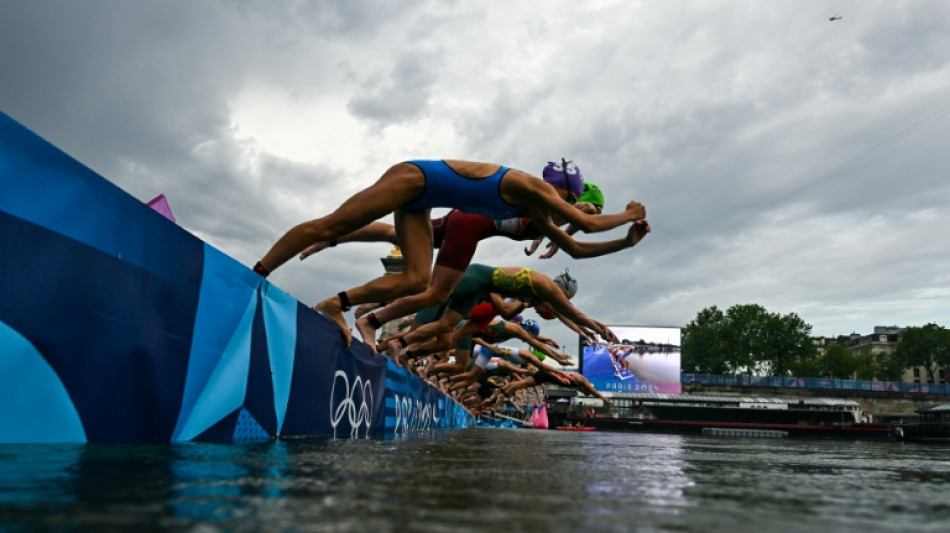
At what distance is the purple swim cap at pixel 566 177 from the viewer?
5340 mm

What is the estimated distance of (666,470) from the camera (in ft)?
8.48

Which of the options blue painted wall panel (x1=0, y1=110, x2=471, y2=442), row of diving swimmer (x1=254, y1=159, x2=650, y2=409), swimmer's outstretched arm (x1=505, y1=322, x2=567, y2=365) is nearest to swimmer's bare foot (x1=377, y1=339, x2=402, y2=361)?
row of diving swimmer (x1=254, y1=159, x2=650, y2=409)

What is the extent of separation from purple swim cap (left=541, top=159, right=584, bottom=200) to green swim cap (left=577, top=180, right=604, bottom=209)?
1076 mm

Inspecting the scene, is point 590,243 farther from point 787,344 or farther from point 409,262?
point 787,344

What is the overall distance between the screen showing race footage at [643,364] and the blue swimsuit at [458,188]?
4788 centimetres

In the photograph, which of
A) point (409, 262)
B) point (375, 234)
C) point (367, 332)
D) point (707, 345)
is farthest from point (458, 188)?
point (707, 345)

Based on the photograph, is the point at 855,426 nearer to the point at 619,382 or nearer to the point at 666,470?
the point at 619,382

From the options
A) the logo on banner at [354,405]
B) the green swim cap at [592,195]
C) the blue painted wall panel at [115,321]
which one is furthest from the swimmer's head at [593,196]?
the blue painted wall panel at [115,321]

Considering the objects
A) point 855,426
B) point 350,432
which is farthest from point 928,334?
point 350,432

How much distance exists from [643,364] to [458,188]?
5060 centimetres

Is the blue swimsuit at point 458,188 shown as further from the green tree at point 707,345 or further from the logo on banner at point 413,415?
the green tree at point 707,345

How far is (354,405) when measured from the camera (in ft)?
19.8

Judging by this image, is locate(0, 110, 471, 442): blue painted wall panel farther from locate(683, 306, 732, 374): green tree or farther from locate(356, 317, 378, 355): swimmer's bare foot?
locate(683, 306, 732, 374): green tree

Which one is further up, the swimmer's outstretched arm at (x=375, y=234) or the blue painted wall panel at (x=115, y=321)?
the swimmer's outstretched arm at (x=375, y=234)
